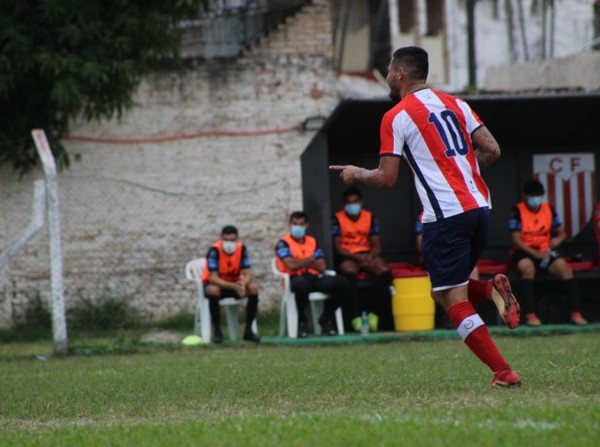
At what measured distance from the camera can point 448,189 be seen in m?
7.60

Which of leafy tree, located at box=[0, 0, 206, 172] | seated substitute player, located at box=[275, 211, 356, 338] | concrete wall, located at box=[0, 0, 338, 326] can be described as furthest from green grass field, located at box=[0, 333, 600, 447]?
leafy tree, located at box=[0, 0, 206, 172]

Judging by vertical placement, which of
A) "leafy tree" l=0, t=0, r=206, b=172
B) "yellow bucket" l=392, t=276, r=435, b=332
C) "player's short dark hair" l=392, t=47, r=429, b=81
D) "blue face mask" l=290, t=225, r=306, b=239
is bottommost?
"yellow bucket" l=392, t=276, r=435, b=332

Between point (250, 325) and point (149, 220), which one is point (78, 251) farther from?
point (250, 325)

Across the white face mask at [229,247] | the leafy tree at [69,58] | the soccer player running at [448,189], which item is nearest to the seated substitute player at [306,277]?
the white face mask at [229,247]

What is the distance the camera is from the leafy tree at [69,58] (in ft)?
59.6

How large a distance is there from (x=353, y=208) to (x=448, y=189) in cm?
919

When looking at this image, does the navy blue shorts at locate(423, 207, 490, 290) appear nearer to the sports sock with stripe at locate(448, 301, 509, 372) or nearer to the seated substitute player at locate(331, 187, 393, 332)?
the sports sock with stripe at locate(448, 301, 509, 372)

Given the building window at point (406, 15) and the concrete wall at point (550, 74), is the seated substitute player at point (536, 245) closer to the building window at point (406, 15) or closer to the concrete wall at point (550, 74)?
the concrete wall at point (550, 74)

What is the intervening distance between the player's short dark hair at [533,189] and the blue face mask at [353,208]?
7.52ft

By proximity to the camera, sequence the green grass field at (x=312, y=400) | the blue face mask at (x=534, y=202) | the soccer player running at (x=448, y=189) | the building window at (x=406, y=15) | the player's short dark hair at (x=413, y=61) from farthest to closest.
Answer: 1. the building window at (x=406, y=15)
2. the blue face mask at (x=534, y=202)
3. the player's short dark hair at (x=413, y=61)
4. the soccer player running at (x=448, y=189)
5. the green grass field at (x=312, y=400)

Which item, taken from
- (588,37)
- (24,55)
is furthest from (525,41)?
(24,55)

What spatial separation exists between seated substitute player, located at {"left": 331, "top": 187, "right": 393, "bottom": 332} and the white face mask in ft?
4.72

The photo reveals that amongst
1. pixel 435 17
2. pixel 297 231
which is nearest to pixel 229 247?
pixel 297 231

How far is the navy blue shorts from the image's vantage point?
299 inches
